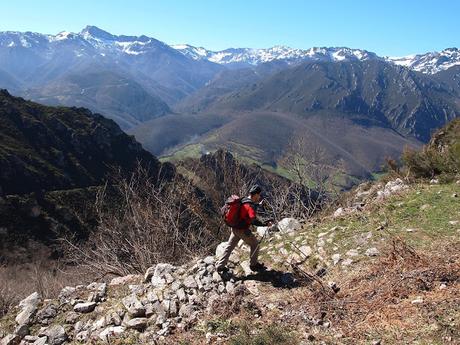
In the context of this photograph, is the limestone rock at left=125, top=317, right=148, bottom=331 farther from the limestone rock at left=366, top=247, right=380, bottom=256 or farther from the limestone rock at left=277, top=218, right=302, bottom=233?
the limestone rock at left=277, top=218, right=302, bottom=233

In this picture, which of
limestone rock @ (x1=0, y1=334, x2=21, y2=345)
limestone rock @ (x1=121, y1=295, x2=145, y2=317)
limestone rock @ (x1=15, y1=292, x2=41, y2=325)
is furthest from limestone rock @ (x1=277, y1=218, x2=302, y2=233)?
limestone rock @ (x1=0, y1=334, x2=21, y2=345)

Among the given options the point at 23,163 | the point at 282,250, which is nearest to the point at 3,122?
the point at 23,163

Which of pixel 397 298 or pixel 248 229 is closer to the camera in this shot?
pixel 397 298

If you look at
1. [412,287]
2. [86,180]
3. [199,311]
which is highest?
[412,287]

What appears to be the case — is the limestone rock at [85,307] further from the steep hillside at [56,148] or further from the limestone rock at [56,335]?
the steep hillside at [56,148]

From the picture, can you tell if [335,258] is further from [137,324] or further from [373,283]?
[137,324]

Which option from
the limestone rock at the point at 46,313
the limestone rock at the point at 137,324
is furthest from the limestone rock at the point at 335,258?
the limestone rock at the point at 46,313

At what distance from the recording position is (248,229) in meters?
10.1

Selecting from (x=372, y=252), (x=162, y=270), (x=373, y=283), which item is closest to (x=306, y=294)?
(x=373, y=283)

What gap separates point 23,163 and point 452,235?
264ft

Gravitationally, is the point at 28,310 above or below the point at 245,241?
below

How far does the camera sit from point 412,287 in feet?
26.1

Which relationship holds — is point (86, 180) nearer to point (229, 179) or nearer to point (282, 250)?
point (229, 179)

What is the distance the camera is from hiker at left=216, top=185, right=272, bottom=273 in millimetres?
9719
